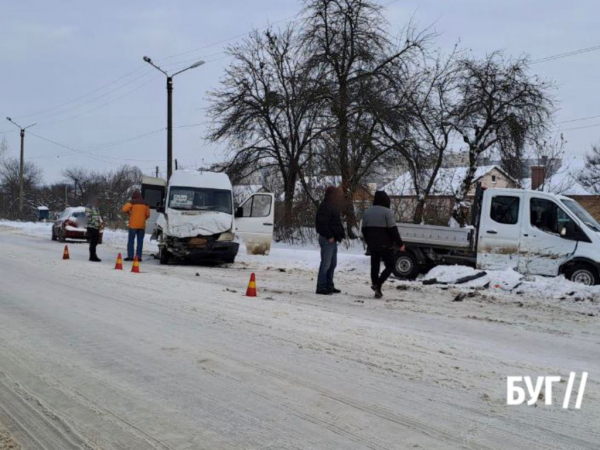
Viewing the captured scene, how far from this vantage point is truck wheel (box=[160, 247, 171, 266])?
15.9 metres

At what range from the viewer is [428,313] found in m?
8.70

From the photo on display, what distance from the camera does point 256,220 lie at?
17234 millimetres

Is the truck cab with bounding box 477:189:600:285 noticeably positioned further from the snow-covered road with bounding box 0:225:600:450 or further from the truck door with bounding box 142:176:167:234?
the truck door with bounding box 142:176:167:234

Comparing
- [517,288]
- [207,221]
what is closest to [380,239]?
[517,288]

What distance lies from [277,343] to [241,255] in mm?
12942

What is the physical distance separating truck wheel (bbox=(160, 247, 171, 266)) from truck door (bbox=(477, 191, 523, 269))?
8083mm

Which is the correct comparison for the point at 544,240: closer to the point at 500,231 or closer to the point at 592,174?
the point at 500,231

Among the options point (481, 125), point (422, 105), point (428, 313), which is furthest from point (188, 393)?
point (481, 125)

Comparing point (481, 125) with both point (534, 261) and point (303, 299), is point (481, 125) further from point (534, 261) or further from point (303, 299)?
point (303, 299)

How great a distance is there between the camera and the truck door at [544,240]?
477 inches

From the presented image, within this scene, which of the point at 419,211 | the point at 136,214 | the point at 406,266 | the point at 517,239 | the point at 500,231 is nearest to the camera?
the point at 517,239

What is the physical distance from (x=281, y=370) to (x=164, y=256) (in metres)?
11.2

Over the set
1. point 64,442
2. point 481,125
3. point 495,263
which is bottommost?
point 64,442

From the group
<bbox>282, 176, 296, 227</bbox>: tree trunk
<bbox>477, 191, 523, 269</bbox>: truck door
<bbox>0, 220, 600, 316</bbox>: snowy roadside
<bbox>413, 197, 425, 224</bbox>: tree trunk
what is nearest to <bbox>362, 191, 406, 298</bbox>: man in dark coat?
<bbox>0, 220, 600, 316</bbox>: snowy roadside
